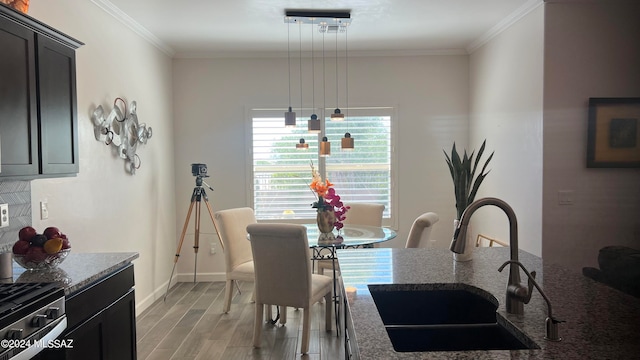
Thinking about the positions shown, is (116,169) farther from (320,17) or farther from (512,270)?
(512,270)

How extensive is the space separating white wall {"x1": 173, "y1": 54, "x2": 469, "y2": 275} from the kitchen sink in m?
3.39

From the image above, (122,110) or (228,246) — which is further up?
(122,110)

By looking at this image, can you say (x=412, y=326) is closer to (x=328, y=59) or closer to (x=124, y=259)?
(x=124, y=259)

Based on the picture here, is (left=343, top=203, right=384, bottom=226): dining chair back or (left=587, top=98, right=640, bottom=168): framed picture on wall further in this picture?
(left=343, top=203, right=384, bottom=226): dining chair back

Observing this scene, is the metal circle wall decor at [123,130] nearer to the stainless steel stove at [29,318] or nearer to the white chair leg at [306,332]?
the stainless steel stove at [29,318]

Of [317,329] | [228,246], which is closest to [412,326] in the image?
[317,329]

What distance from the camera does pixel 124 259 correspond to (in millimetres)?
2133

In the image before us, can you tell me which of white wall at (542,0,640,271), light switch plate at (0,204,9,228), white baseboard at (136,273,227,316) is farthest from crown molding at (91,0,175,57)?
white wall at (542,0,640,271)

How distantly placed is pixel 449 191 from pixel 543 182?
1579mm

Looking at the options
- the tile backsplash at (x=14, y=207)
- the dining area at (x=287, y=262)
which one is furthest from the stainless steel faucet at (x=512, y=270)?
the tile backsplash at (x=14, y=207)

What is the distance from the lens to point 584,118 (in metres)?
3.18

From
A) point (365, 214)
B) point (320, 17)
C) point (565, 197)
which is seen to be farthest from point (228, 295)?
point (565, 197)

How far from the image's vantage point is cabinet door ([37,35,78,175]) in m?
2.04

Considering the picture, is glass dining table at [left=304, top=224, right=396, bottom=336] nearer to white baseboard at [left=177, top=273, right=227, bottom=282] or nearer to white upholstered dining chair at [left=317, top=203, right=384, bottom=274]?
white upholstered dining chair at [left=317, top=203, right=384, bottom=274]
